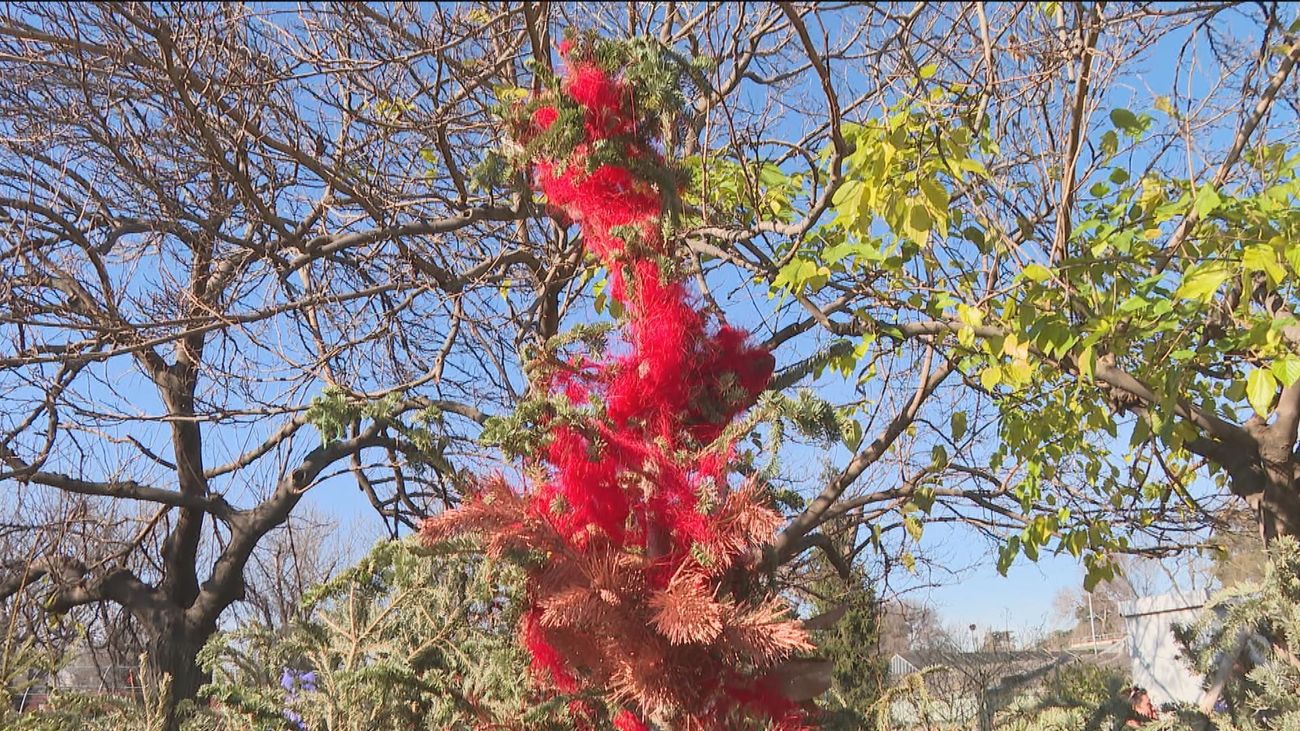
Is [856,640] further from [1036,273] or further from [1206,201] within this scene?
[1206,201]

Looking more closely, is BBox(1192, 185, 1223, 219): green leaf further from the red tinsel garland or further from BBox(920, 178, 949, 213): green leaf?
the red tinsel garland

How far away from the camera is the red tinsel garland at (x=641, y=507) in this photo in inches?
77.5

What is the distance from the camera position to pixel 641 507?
2.22 m

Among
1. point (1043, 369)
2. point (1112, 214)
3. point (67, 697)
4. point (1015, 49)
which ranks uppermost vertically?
point (1015, 49)

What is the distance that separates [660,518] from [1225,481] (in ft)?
9.64

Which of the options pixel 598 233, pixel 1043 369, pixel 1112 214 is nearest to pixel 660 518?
pixel 598 233

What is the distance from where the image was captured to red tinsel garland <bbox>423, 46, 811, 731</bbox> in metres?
1.97

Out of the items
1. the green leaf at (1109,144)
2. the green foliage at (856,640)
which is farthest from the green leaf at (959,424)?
the green foliage at (856,640)

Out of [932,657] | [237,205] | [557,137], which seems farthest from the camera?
[932,657]

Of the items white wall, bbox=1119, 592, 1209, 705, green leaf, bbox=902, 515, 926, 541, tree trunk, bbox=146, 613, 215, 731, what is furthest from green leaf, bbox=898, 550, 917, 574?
white wall, bbox=1119, 592, 1209, 705

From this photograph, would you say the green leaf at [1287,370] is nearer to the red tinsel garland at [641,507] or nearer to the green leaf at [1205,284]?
the green leaf at [1205,284]

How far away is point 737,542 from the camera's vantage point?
2008 mm

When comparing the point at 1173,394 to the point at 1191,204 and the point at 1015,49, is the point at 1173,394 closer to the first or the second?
the point at 1191,204

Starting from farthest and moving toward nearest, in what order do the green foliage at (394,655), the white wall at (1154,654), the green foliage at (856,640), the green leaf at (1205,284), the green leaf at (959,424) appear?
the white wall at (1154,654), the green foliage at (856,640), the green leaf at (959,424), the green foliage at (394,655), the green leaf at (1205,284)
